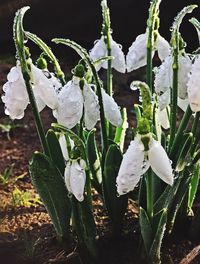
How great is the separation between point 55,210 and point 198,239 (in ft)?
1.47

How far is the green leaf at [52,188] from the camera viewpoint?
1.54 meters

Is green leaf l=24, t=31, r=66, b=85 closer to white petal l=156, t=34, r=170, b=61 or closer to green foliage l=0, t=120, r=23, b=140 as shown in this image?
white petal l=156, t=34, r=170, b=61

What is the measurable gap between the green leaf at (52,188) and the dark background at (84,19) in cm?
169

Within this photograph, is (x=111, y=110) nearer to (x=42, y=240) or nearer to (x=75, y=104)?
(x=75, y=104)

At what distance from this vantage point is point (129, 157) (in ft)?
4.30

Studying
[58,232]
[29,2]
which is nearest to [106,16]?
[58,232]

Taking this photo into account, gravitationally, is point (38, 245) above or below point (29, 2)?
below

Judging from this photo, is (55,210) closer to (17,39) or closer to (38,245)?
(38,245)

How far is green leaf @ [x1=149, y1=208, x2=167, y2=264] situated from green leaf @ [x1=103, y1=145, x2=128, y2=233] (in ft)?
0.55

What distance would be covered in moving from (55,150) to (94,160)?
18cm

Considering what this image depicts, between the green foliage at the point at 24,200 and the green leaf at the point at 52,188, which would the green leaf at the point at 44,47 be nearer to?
the green leaf at the point at 52,188

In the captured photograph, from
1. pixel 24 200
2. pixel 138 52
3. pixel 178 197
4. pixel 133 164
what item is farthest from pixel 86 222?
pixel 24 200

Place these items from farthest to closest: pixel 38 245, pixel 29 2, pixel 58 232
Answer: pixel 29 2, pixel 38 245, pixel 58 232

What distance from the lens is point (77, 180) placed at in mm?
1444
